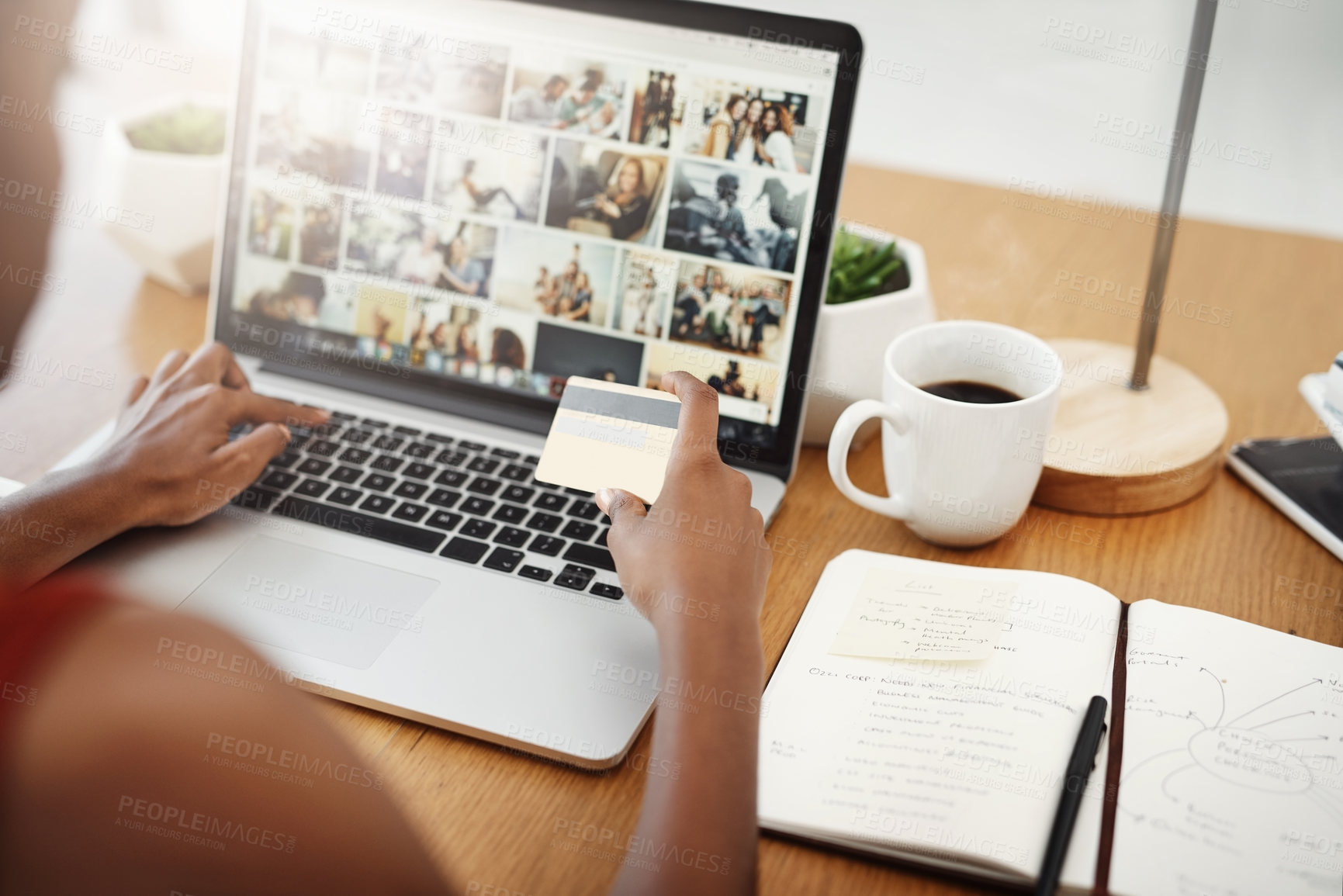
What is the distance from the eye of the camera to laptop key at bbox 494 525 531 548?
0.70 m

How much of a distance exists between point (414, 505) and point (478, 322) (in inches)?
6.6

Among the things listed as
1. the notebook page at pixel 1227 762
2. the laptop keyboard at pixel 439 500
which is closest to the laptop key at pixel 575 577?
the laptop keyboard at pixel 439 500

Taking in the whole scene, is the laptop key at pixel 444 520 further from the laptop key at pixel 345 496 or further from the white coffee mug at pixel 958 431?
the white coffee mug at pixel 958 431

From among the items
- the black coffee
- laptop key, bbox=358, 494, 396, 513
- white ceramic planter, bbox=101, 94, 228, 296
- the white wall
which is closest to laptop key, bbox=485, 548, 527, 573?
laptop key, bbox=358, 494, 396, 513

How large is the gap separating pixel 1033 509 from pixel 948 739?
0.30 m

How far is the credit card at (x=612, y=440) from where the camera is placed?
65 centimetres

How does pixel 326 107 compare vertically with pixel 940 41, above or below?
below

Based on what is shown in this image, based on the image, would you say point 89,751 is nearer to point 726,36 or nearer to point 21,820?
point 21,820

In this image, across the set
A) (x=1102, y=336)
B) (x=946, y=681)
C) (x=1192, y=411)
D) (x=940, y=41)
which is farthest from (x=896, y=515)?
(x=940, y=41)

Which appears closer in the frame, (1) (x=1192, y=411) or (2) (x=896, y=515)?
(2) (x=896, y=515)

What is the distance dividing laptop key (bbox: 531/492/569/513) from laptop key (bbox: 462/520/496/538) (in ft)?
0.13

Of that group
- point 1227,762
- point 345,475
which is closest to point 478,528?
point 345,475

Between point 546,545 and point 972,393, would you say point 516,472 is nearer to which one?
point 546,545

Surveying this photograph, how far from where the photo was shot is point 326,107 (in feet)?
2.66
